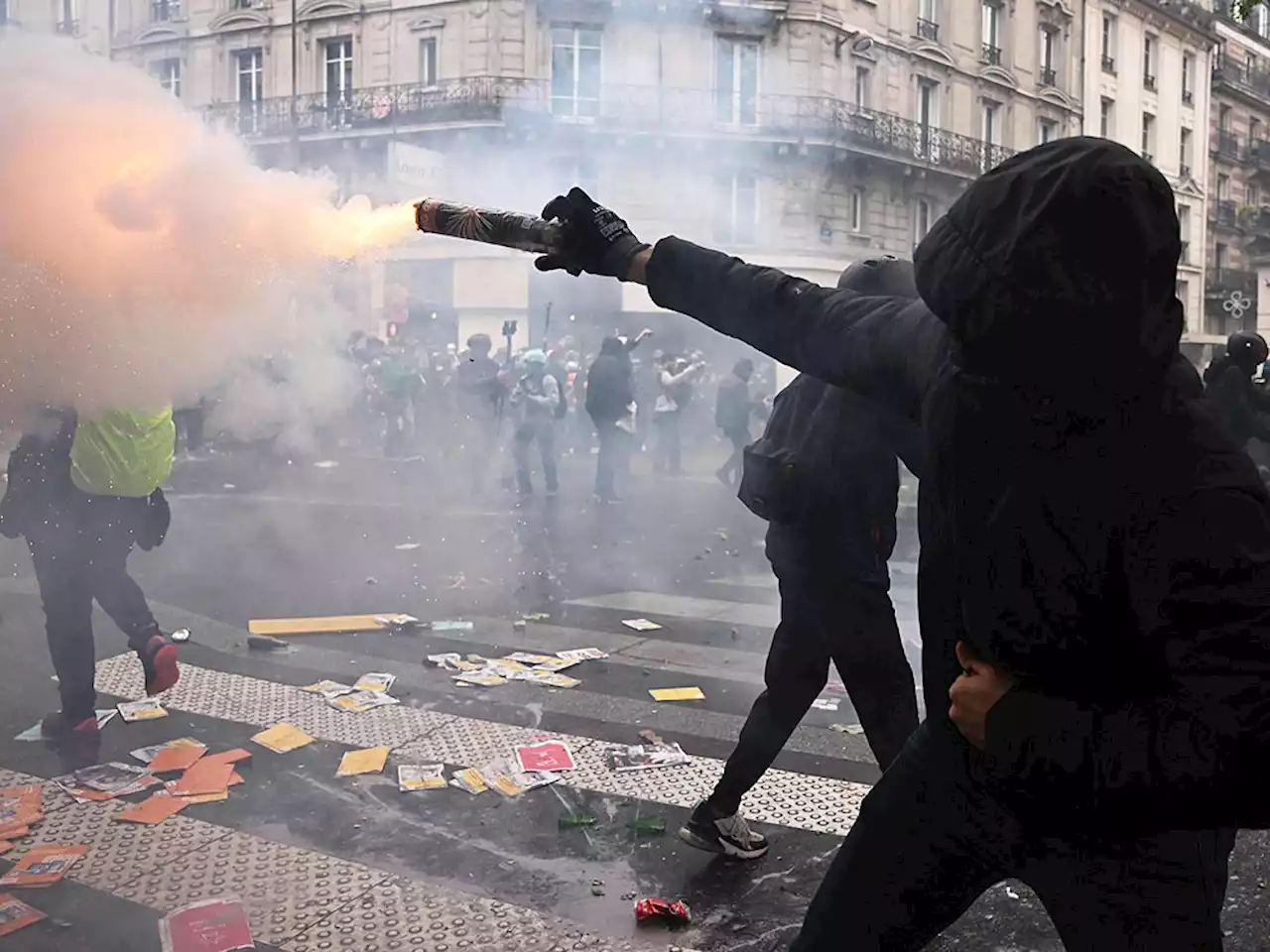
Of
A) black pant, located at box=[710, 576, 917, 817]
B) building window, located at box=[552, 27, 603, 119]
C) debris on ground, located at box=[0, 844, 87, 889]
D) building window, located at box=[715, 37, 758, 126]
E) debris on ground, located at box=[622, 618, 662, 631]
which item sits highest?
building window, located at box=[552, 27, 603, 119]

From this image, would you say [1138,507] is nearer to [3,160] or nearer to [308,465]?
[3,160]

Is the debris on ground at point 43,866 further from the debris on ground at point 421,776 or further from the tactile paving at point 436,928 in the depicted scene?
the debris on ground at point 421,776

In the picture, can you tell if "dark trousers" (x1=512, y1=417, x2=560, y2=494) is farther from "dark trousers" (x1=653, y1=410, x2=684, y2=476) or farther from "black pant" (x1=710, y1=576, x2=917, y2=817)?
"black pant" (x1=710, y1=576, x2=917, y2=817)

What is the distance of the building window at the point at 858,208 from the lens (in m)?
19.7

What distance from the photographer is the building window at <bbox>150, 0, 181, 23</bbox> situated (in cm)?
1861

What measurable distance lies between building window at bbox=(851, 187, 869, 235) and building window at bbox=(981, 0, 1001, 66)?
558 centimetres

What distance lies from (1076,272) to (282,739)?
3803 mm

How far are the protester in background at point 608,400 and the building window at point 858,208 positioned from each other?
927cm

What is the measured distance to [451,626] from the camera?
639 centimetres

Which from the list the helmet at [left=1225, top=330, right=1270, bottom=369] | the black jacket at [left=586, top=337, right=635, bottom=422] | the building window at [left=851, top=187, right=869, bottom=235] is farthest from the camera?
the building window at [left=851, top=187, right=869, bottom=235]

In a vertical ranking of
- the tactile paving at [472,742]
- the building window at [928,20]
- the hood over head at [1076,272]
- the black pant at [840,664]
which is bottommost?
the tactile paving at [472,742]

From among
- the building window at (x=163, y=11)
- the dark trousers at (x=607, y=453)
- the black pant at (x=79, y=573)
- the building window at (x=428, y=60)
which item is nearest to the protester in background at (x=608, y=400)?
the dark trousers at (x=607, y=453)

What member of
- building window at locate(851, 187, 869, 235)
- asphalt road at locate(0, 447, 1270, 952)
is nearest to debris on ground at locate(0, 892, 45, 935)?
asphalt road at locate(0, 447, 1270, 952)

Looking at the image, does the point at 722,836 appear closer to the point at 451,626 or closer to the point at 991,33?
the point at 451,626
